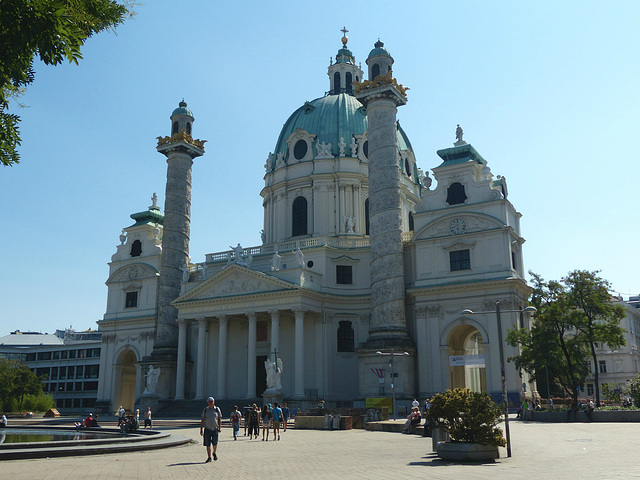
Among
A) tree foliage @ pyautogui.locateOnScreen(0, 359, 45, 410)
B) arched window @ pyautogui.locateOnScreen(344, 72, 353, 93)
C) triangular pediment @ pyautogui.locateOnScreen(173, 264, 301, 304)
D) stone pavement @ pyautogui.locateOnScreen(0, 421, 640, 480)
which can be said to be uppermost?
arched window @ pyautogui.locateOnScreen(344, 72, 353, 93)

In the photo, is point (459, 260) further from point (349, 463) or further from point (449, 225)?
point (349, 463)

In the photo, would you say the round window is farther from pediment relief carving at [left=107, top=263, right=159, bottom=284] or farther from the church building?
pediment relief carving at [left=107, top=263, right=159, bottom=284]

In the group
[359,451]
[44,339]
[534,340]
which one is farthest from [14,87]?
[44,339]

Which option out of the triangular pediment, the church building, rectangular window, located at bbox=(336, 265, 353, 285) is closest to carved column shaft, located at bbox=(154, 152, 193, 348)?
the church building

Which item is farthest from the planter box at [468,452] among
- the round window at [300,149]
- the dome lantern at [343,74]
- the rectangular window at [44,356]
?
the rectangular window at [44,356]

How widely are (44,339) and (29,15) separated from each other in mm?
117218

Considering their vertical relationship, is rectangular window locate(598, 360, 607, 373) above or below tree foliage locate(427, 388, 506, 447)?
above

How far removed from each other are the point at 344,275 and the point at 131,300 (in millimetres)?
23722

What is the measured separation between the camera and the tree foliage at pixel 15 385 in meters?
70.4

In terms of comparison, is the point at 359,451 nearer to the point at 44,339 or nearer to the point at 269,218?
the point at 269,218

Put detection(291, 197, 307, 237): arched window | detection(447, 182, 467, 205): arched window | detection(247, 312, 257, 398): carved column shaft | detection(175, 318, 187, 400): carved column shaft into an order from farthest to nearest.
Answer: detection(291, 197, 307, 237): arched window → detection(175, 318, 187, 400): carved column shaft → detection(447, 182, 467, 205): arched window → detection(247, 312, 257, 398): carved column shaft

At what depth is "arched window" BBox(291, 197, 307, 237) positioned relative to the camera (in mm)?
62562

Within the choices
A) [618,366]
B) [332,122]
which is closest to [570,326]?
[332,122]

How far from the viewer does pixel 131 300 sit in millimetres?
65000
